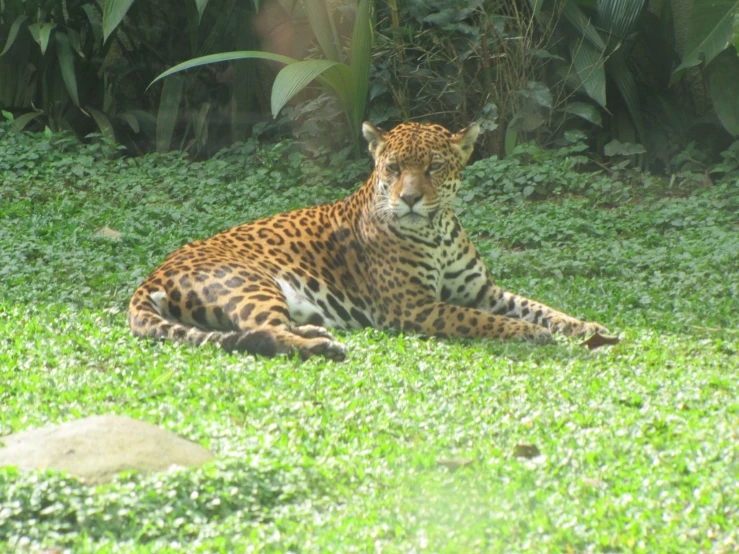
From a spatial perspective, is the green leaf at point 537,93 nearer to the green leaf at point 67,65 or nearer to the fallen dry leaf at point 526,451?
the green leaf at point 67,65

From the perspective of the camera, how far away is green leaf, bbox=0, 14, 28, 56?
11797mm

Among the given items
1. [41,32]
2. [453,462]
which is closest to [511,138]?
[41,32]

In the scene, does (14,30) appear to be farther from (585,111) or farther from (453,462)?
(453,462)

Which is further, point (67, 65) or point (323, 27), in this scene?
point (67, 65)

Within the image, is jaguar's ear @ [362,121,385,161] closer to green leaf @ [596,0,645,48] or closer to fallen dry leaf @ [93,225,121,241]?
fallen dry leaf @ [93,225,121,241]

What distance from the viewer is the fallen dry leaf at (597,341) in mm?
6008

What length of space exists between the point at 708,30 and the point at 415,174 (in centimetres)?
541

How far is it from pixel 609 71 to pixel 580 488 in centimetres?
845

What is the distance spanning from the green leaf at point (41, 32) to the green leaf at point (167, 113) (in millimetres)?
1364

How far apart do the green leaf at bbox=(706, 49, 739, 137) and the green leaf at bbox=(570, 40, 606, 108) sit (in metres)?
1.12

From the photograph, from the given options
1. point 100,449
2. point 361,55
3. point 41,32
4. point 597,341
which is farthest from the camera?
point 41,32

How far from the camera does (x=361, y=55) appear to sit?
10.6 m

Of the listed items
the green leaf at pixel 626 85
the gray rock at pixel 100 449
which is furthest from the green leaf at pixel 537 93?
the gray rock at pixel 100 449

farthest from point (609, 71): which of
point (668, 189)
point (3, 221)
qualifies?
point (3, 221)
